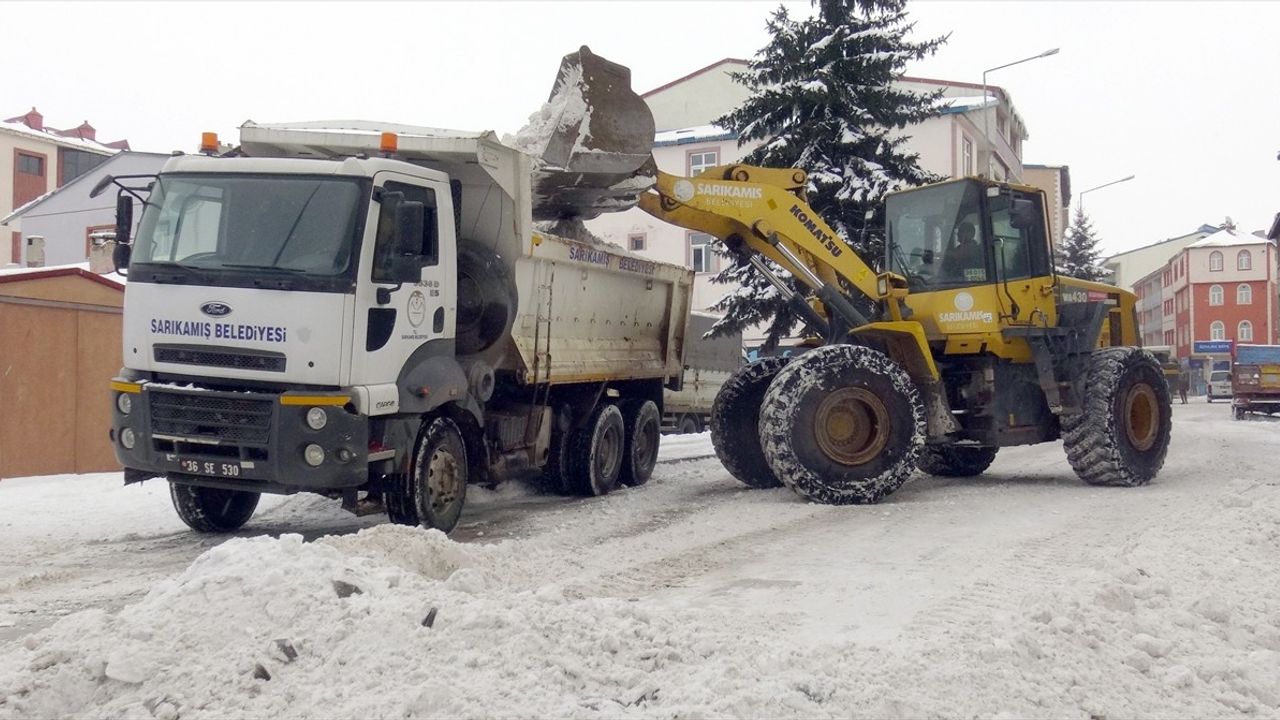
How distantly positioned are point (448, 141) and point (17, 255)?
3577cm

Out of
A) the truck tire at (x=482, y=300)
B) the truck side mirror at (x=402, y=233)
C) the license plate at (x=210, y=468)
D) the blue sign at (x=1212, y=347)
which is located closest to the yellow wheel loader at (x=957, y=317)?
the truck tire at (x=482, y=300)

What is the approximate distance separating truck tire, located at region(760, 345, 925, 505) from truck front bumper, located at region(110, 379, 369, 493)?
13.1ft

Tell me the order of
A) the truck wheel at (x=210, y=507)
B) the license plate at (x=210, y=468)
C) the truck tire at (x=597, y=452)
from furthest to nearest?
the truck tire at (x=597, y=452) < the truck wheel at (x=210, y=507) < the license plate at (x=210, y=468)

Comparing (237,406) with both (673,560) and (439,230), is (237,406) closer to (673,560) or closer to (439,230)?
(439,230)

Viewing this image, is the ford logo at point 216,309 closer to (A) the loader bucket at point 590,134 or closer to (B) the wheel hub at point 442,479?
(B) the wheel hub at point 442,479

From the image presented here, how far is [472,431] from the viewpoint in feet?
32.9

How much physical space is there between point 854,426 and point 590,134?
3656 millimetres

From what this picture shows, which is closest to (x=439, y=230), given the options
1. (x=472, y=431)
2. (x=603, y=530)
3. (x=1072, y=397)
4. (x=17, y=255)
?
(x=472, y=431)

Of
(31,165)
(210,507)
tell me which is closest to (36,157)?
(31,165)

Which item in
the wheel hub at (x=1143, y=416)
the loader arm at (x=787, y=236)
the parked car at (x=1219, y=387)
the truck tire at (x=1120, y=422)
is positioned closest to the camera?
the loader arm at (x=787, y=236)

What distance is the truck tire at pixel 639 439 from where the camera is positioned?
518 inches

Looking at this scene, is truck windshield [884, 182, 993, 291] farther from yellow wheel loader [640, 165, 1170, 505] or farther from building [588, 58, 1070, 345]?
building [588, 58, 1070, 345]

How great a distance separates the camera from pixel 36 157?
49.1 m

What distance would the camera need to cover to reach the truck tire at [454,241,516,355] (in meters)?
9.91
